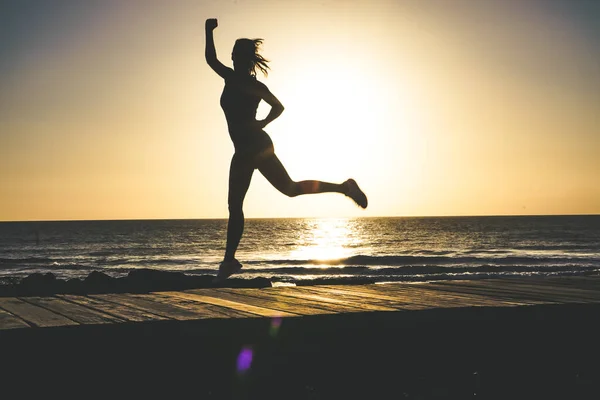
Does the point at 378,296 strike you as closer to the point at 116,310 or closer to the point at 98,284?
the point at 116,310

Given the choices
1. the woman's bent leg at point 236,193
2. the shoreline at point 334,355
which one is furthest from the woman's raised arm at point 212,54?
the shoreline at point 334,355

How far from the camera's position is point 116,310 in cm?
430

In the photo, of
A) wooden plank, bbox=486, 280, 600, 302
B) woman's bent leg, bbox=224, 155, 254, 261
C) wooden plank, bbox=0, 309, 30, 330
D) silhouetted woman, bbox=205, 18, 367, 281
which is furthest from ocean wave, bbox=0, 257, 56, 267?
wooden plank, bbox=0, 309, 30, 330

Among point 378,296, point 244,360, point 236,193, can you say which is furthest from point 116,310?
point 236,193

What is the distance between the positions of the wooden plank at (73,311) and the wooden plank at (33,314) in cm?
5

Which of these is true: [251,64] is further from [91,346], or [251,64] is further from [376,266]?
[376,266]

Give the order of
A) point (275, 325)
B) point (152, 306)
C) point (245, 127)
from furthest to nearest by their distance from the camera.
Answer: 1. point (245, 127)
2. point (152, 306)
3. point (275, 325)

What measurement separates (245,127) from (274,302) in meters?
1.87

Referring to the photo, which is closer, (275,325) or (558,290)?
(275,325)

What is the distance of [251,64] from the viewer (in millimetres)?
6273

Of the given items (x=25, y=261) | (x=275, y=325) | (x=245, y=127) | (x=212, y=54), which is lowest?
(x=25, y=261)

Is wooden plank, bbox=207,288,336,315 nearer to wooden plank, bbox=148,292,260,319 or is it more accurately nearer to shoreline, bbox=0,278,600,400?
shoreline, bbox=0,278,600,400

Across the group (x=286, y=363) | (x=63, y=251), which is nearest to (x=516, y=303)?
(x=286, y=363)

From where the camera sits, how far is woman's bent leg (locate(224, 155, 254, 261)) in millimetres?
6266
